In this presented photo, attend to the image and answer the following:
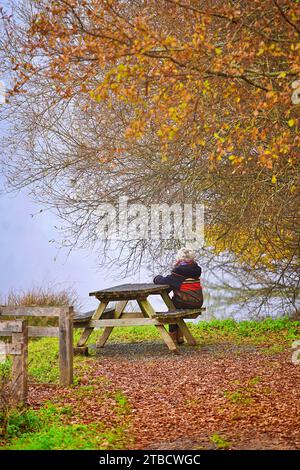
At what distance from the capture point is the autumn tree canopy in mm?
7840

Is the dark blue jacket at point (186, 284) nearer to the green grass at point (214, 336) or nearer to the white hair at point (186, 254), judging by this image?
the white hair at point (186, 254)

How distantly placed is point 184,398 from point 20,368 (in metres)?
2.10

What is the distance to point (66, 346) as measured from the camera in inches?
→ 376

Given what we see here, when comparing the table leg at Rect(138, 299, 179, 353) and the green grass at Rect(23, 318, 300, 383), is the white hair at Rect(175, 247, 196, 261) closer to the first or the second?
the table leg at Rect(138, 299, 179, 353)

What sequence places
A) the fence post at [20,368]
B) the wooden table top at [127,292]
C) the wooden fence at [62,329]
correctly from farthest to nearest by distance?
1. the wooden table top at [127,292]
2. the wooden fence at [62,329]
3. the fence post at [20,368]

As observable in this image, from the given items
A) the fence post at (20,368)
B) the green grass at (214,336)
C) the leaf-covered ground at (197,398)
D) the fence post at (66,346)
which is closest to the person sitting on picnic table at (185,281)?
the leaf-covered ground at (197,398)

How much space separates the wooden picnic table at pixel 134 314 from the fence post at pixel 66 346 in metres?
2.15

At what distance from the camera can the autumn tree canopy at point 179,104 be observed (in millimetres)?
7840

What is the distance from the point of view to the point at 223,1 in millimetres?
10086

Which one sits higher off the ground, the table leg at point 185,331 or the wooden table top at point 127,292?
the wooden table top at point 127,292

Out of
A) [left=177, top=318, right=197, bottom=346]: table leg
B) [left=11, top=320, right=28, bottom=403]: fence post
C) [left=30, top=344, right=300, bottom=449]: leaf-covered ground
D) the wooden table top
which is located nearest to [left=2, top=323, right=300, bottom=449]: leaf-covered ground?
[left=30, top=344, right=300, bottom=449]: leaf-covered ground

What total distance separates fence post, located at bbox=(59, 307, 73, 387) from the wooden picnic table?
2154mm
